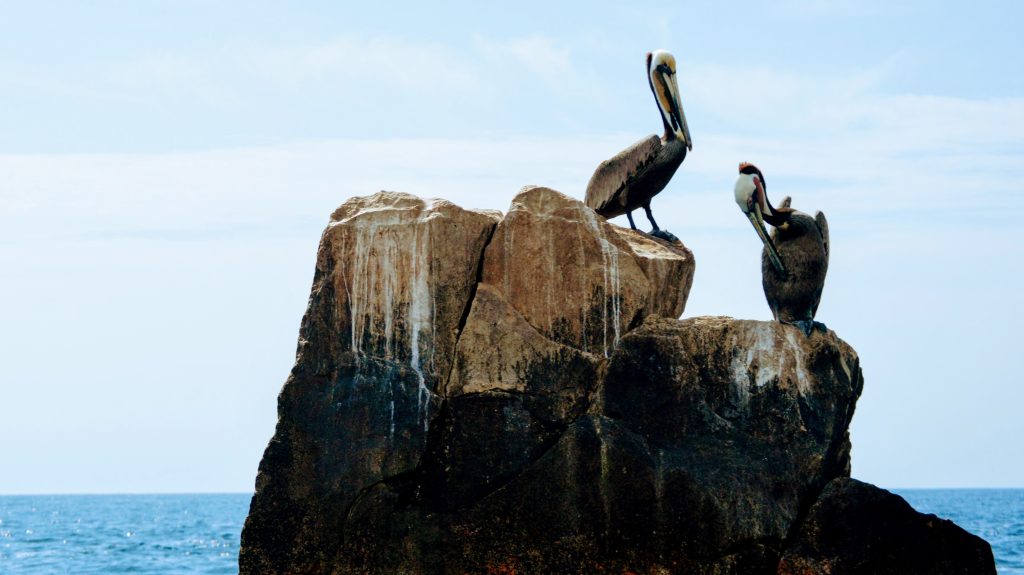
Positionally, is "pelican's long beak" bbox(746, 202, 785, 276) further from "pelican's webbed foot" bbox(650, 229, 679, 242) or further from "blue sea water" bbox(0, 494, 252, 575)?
"blue sea water" bbox(0, 494, 252, 575)

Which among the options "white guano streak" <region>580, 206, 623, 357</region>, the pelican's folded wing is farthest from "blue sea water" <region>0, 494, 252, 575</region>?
"white guano streak" <region>580, 206, 623, 357</region>

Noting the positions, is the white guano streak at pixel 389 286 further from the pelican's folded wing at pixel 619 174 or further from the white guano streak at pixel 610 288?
the pelican's folded wing at pixel 619 174

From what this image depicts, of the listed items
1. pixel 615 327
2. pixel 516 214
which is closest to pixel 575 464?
pixel 615 327

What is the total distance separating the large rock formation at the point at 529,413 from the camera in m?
11.0

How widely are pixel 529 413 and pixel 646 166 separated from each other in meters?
3.51

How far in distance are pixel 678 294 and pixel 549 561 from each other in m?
2.73

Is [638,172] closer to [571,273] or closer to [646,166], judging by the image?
[646,166]

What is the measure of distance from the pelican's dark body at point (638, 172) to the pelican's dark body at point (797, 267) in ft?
4.72

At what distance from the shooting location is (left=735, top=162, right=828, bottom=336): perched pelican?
12422 millimetres

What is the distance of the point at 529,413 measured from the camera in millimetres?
11383

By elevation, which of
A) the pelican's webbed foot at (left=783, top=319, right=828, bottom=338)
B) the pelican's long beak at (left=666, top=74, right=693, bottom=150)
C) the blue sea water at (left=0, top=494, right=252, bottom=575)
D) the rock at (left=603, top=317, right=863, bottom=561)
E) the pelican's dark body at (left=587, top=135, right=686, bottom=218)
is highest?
the pelican's long beak at (left=666, top=74, right=693, bottom=150)

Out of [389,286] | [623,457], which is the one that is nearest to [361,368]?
[389,286]

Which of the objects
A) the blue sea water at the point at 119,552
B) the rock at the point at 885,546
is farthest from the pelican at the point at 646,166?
the blue sea water at the point at 119,552

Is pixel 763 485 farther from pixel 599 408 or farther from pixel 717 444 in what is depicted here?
pixel 599 408
